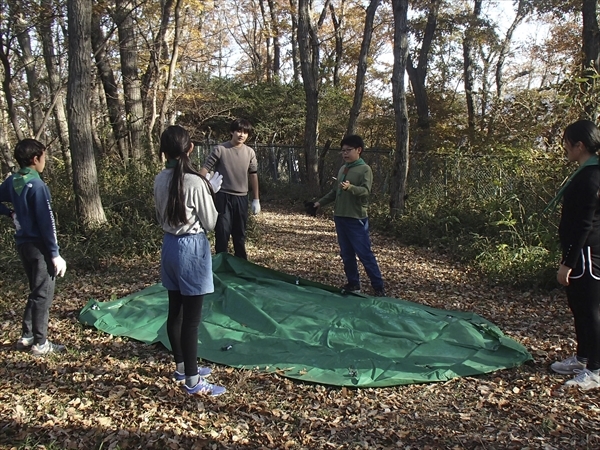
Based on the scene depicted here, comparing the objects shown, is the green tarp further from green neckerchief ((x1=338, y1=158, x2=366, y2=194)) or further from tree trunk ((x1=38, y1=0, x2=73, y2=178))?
tree trunk ((x1=38, y1=0, x2=73, y2=178))

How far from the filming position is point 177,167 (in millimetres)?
2650

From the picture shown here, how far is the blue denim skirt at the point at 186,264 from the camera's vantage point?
2689 mm

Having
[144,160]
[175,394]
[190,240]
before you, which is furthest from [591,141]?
[144,160]

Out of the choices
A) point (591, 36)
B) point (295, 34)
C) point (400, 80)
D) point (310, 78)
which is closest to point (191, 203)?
point (400, 80)

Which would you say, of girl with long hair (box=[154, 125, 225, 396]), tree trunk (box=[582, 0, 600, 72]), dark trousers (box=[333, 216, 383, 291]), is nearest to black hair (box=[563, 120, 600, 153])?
dark trousers (box=[333, 216, 383, 291])

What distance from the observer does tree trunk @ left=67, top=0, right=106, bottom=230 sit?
6148 millimetres

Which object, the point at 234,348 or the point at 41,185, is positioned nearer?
the point at 41,185

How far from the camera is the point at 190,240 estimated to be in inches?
107

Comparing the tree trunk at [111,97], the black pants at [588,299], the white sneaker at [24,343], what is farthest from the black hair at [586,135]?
the tree trunk at [111,97]

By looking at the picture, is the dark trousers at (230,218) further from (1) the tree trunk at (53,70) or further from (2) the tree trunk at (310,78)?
(2) the tree trunk at (310,78)

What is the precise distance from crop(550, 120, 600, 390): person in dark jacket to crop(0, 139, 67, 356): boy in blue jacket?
3.30 meters

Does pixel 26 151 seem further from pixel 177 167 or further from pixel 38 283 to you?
pixel 177 167

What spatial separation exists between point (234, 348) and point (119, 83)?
7517 mm

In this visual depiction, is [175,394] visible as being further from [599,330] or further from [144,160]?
[144,160]
